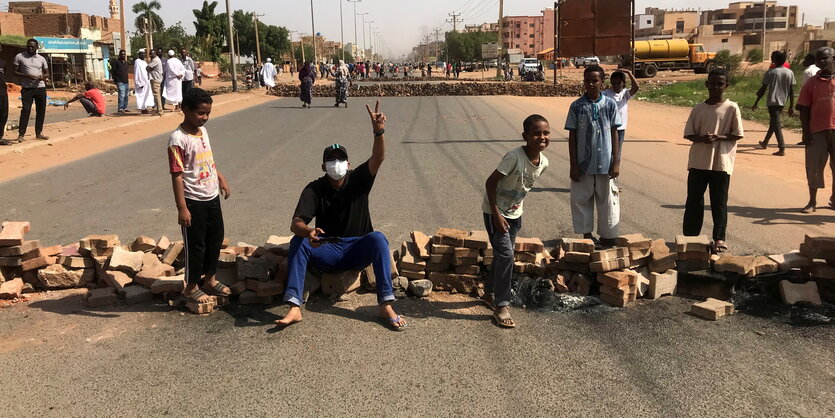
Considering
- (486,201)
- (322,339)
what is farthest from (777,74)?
(322,339)

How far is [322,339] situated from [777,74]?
36.3ft

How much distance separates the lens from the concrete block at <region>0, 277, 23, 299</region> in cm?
456

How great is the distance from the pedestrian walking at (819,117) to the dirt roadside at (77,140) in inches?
430

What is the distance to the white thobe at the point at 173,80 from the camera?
18816 millimetres

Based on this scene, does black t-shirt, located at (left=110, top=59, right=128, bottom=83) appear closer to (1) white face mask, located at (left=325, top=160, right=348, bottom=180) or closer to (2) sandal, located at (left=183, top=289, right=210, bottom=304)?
(2) sandal, located at (left=183, top=289, right=210, bottom=304)

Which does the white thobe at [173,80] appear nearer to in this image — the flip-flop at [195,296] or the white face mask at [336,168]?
the flip-flop at [195,296]

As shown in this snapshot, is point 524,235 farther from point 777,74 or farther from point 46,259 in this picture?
point 777,74

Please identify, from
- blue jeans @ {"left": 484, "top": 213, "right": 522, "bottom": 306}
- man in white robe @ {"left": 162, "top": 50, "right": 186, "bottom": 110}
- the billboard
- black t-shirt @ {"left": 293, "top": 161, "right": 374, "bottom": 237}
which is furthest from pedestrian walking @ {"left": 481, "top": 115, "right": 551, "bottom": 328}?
man in white robe @ {"left": 162, "top": 50, "right": 186, "bottom": 110}

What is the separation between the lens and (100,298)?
4488mm

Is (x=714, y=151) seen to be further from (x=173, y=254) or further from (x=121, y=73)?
(x=121, y=73)

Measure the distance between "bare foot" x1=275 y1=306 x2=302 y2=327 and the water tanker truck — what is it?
47718 millimetres

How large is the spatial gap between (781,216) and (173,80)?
17.3 meters

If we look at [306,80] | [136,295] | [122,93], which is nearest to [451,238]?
[136,295]

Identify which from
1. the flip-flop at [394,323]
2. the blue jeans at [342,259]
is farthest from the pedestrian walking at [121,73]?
→ the flip-flop at [394,323]
